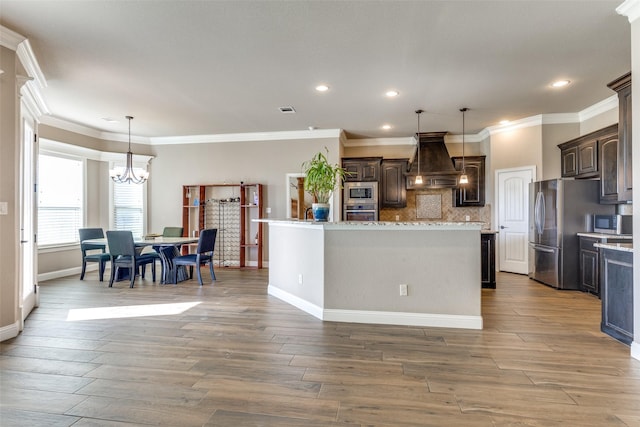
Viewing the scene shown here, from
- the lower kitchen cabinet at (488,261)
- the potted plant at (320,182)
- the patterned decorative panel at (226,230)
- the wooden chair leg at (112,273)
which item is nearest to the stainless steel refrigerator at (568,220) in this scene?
the lower kitchen cabinet at (488,261)

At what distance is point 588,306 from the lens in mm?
4227

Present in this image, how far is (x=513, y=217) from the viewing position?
631cm

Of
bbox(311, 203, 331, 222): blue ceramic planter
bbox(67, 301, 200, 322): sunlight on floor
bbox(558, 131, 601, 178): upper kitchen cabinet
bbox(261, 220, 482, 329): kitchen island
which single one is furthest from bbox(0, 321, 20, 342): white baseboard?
bbox(558, 131, 601, 178): upper kitchen cabinet

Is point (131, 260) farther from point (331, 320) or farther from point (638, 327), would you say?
point (638, 327)

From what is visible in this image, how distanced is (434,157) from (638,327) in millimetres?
4507

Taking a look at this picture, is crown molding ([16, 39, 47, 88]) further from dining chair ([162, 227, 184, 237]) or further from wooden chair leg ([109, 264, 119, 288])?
dining chair ([162, 227, 184, 237])

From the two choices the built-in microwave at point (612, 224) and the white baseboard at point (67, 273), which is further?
the white baseboard at point (67, 273)

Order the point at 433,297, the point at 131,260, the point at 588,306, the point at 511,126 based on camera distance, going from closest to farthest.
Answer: the point at 433,297, the point at 588,306, the point at 131,260, the point at 511,126

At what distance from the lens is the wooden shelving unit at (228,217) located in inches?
284

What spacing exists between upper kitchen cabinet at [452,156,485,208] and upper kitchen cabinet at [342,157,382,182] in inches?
68.0

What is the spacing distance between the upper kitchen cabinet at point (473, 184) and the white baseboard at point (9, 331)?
23.5 ft

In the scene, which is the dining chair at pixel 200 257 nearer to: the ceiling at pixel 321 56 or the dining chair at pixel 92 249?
the dining chair at pixel 92 249

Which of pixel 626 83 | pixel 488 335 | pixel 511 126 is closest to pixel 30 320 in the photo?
pixel 488 335

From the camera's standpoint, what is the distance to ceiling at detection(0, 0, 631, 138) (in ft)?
9.34
